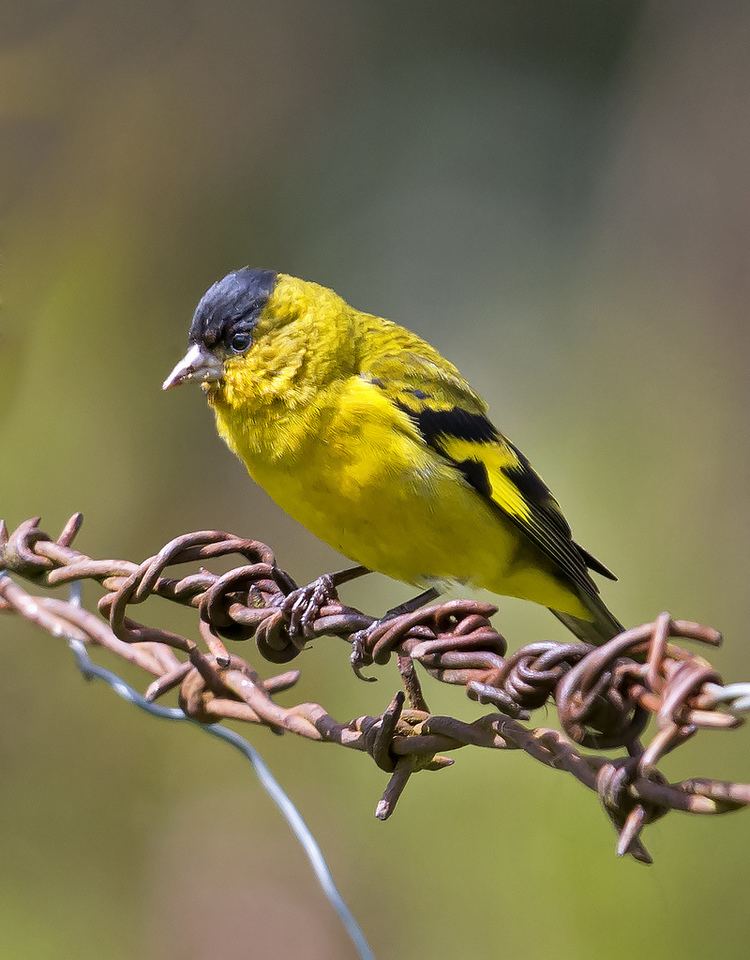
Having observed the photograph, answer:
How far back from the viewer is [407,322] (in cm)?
845

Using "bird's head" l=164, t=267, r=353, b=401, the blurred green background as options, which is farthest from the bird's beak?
the blurred green background

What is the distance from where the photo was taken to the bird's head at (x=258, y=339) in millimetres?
3807

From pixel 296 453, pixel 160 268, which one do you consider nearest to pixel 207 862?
pixel 296 453

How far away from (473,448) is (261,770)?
6.53 ft

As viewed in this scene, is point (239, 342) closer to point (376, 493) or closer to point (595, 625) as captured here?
point (376, 493)

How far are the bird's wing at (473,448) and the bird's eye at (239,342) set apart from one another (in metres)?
0.40

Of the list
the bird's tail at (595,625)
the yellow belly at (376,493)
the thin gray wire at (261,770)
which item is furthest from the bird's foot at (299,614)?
the bird's tail at (595,625)

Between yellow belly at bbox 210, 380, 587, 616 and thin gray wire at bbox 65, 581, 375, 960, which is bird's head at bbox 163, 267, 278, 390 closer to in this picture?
yellow belly at bbox 210, 380, 587, 616

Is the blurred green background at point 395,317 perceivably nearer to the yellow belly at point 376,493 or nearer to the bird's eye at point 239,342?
the yellow belly at point 376,493

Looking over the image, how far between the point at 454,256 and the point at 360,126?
1.42 meters

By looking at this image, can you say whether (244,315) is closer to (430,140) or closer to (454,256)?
(454,256)

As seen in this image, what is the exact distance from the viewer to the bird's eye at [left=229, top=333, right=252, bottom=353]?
12.8 feet

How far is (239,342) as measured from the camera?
3.92 metres

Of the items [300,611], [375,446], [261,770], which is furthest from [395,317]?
[261,770]
